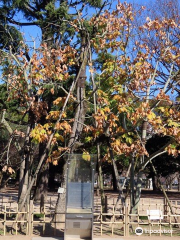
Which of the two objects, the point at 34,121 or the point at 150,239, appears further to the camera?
the point at 34,121

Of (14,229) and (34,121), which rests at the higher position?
(34,121)

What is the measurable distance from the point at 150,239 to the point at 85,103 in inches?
180

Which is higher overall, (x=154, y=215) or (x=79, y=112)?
(x=79, y=112)

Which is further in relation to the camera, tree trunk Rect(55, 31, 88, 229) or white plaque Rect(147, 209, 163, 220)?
tree trunk Rect(55, 31, 88, 229)

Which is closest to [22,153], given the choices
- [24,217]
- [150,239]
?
[24,217]

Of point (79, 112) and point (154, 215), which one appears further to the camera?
point (79, 112)

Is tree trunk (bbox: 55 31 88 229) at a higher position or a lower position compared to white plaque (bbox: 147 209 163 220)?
higher

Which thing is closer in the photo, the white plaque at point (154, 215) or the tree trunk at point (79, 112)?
the white plaque at point (154, 215)

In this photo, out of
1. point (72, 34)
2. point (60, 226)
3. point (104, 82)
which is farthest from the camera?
point (72, 34)

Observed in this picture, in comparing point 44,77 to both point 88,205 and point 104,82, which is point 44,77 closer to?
point 104,82

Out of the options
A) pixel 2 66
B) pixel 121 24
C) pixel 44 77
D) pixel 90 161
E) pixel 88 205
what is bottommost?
pixel 88 205

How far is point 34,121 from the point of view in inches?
439

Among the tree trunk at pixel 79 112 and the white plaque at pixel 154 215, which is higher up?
the tree trunk at pixel 79 112

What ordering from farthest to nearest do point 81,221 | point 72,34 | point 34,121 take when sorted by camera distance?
point 72,34 < point 34,121 < point 81,221
